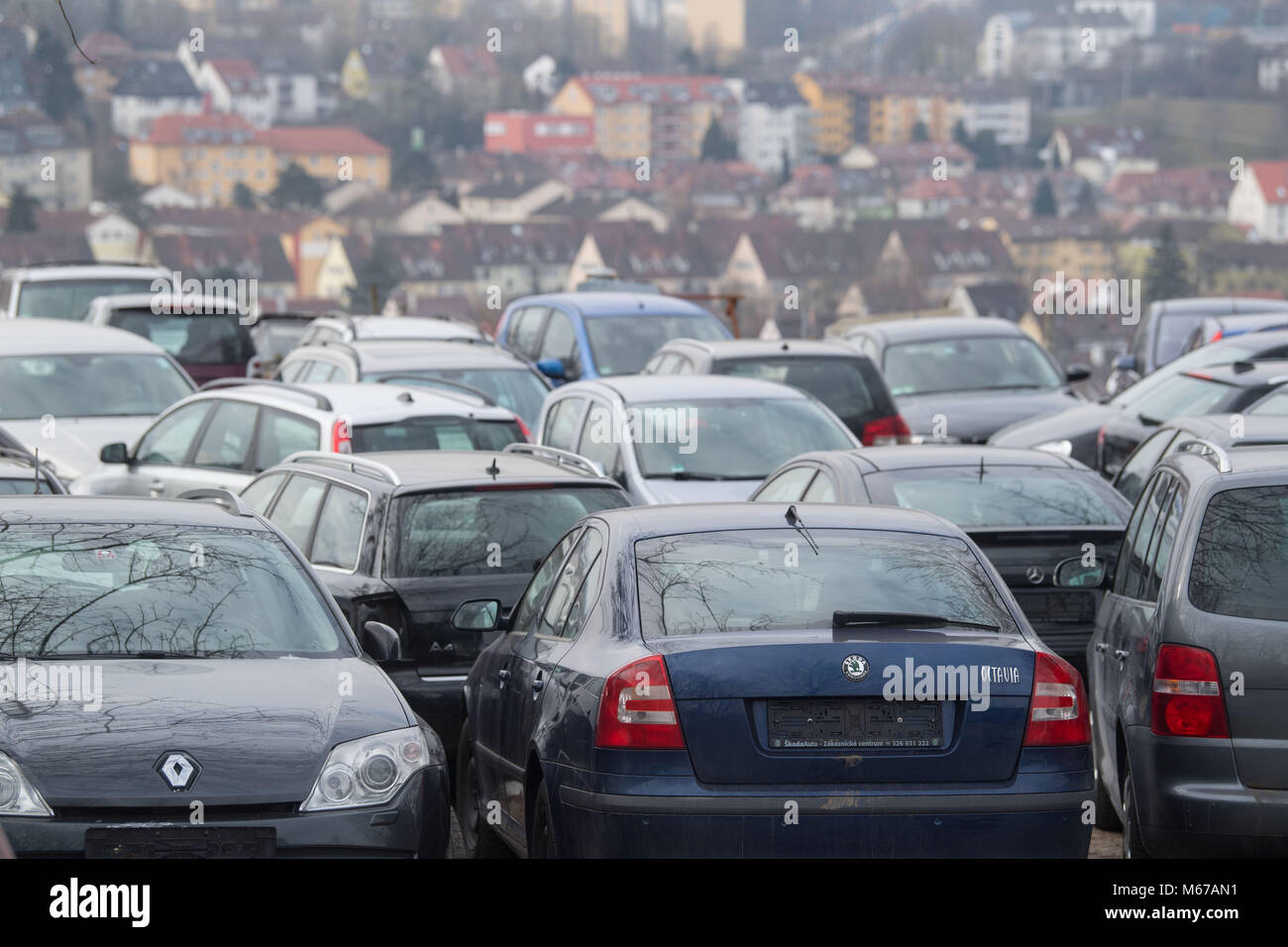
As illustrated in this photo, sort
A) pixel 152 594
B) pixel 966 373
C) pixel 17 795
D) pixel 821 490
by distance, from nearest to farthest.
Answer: pixel 17 795
pixel 152 594
pixel 821 490
pixel 966 373

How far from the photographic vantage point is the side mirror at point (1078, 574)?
8.44 metres

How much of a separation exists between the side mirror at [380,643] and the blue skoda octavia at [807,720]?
1024mm

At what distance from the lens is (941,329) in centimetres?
2061

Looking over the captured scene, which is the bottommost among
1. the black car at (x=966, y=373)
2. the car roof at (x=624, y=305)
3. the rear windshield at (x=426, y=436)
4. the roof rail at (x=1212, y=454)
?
the black car at (x=966, y=373)

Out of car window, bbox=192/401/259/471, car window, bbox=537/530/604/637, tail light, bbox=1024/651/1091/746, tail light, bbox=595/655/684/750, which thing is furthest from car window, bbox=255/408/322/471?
tail light, bbox=1024/651/1091/746

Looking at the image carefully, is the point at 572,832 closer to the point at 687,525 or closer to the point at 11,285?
the point at 687,525

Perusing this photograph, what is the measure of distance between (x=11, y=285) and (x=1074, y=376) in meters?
13.8

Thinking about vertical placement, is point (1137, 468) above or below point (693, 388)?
below

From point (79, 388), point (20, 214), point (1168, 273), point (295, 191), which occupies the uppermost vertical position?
point (79, 388)

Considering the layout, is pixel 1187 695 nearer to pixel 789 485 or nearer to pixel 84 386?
pixel 789 485

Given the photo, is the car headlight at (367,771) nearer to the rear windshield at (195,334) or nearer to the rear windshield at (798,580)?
the rear windshield at (798,580)

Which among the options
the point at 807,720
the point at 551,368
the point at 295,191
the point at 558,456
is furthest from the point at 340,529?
the point at 295,191

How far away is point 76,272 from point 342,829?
73.4 ft

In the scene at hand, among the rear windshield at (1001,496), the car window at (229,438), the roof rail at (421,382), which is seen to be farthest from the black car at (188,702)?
the roof rail at (421,382)
